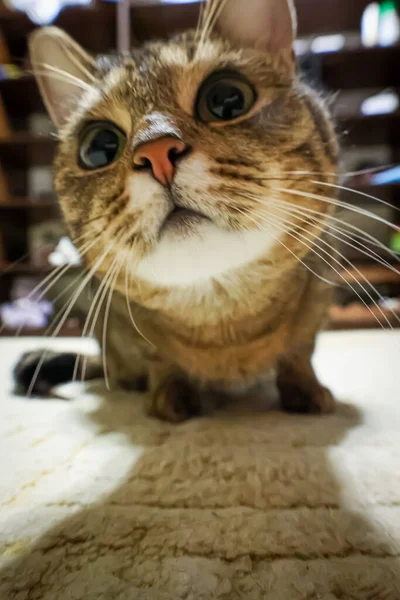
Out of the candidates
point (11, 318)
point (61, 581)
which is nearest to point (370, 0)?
point (61, 581)

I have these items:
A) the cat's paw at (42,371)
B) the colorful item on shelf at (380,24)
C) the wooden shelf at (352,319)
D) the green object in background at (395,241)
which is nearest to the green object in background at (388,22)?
the colorful item on shelf at (380,24)

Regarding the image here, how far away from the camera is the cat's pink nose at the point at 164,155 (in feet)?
1.37

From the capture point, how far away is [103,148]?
21.1 inches

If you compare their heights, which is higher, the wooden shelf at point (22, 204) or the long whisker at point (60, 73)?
the long whisker at point (60, 73)

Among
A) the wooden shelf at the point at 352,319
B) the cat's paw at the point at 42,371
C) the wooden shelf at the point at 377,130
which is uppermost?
the wooden shelf at the point at 377,130

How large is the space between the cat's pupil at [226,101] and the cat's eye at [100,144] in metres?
0.12

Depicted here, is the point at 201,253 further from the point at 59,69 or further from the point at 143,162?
the point at 59,69

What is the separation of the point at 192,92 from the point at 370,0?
450 mm

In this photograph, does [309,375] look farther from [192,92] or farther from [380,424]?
[192,92]

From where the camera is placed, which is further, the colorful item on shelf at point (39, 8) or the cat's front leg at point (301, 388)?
the colorful item on shelf at point (39, 8)

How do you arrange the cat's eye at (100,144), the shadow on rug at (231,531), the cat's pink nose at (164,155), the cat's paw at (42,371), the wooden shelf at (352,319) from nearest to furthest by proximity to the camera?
the shadow on rug at (231,531)
the cat's pink nose at (164,155)
the cat's eye at (100,144)
the cat's paw at (42,371)
the wooden shelf at (352,319)

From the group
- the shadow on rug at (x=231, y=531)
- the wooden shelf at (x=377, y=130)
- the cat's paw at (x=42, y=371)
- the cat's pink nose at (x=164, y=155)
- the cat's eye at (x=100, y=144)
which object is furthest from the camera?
the wooden shelf at (x=377, y=130)

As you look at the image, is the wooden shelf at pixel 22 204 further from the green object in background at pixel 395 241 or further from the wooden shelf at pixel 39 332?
the green object in background at pixel 395 241

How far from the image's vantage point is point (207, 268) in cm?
49
